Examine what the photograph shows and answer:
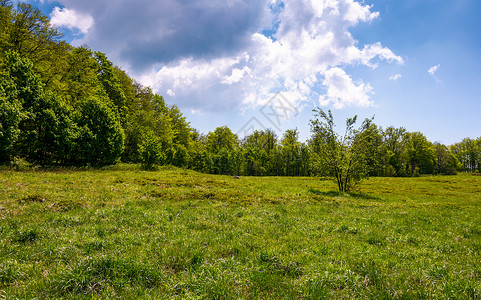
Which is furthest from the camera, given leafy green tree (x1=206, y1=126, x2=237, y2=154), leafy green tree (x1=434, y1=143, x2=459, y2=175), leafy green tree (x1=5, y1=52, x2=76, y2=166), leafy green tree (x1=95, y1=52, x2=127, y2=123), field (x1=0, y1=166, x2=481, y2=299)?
leafy green tree (x1=434, y1=143, x2=459, y2=175)

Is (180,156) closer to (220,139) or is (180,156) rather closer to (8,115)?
(220,139)

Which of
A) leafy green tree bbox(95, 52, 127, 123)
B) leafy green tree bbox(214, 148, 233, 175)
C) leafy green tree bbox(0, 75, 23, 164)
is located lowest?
leafy green tree bbox(214, 148, 233, 175)

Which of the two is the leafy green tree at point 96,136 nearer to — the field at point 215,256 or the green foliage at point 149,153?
the green foliage at point 149,153

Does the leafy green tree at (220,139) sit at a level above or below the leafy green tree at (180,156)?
above

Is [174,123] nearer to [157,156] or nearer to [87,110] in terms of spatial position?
[157,156]


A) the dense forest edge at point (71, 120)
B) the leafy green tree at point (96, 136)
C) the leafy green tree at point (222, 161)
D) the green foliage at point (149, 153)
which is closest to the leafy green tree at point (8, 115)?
the dense forest edge at point (71, 120)

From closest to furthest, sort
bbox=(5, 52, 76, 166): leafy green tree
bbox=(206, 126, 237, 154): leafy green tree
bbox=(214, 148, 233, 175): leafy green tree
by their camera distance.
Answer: bbox=(5, 52, 76, 166): leafy green tree
bbox=(214, 148, 233, 175): leafy green tree
bbox=(206, 126, 237, 154): leafy green tree

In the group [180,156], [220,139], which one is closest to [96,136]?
[180,156]

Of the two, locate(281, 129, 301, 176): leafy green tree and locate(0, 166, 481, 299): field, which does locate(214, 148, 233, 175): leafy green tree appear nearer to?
locate(281, 129, 301, 176): leafy green tree

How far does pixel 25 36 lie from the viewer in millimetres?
29562

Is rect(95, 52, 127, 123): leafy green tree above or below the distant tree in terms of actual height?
above

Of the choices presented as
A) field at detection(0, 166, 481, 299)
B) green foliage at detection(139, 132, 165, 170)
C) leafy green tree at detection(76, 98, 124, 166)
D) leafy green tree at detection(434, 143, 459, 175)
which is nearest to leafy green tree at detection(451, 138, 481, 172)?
leafy green tree at detection(434, 143, 459, 175)

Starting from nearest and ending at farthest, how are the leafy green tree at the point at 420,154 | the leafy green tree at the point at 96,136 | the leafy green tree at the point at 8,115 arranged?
the leafy green tree at the point at 8,115 → the leafy green tree at the point at 96,136 → the leafy green tree at the point at 420,154

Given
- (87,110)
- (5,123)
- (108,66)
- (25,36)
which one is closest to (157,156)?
(87,110)
